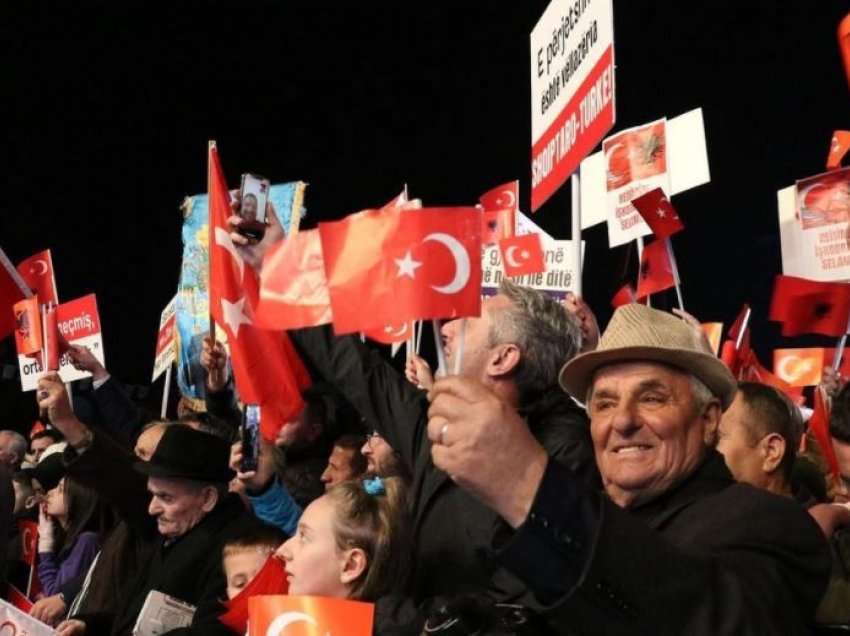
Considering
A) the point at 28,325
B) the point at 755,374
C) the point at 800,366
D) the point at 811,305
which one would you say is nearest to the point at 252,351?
the point at 811,305

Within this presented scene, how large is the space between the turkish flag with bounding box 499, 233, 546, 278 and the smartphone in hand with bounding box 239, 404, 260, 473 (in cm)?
201

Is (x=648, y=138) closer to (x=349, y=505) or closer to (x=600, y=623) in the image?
(x=349, y=505)

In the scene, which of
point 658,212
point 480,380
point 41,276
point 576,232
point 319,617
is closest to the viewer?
point 319,617

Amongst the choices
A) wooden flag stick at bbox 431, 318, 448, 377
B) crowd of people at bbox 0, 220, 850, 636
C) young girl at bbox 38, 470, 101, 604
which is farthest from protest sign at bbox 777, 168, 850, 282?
wooden flag stick at bbox 431, 318, 448, 377

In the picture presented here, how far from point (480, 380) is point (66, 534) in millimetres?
3252

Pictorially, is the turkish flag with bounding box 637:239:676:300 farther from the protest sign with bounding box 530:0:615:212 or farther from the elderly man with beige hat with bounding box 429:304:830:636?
the elderly man with beige hat with bounding box 429:304:830:636

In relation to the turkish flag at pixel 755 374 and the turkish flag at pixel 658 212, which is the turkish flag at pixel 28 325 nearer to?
the turkish flag at pixel 658 212

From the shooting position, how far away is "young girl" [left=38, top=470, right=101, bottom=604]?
5.30m

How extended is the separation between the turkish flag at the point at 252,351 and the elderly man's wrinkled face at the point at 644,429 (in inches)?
59.3

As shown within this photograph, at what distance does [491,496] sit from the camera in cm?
164

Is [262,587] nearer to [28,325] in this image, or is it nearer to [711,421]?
[711,421]

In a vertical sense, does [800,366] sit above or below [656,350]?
below

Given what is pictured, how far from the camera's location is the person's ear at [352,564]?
2895 mm

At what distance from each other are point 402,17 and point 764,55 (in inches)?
178
